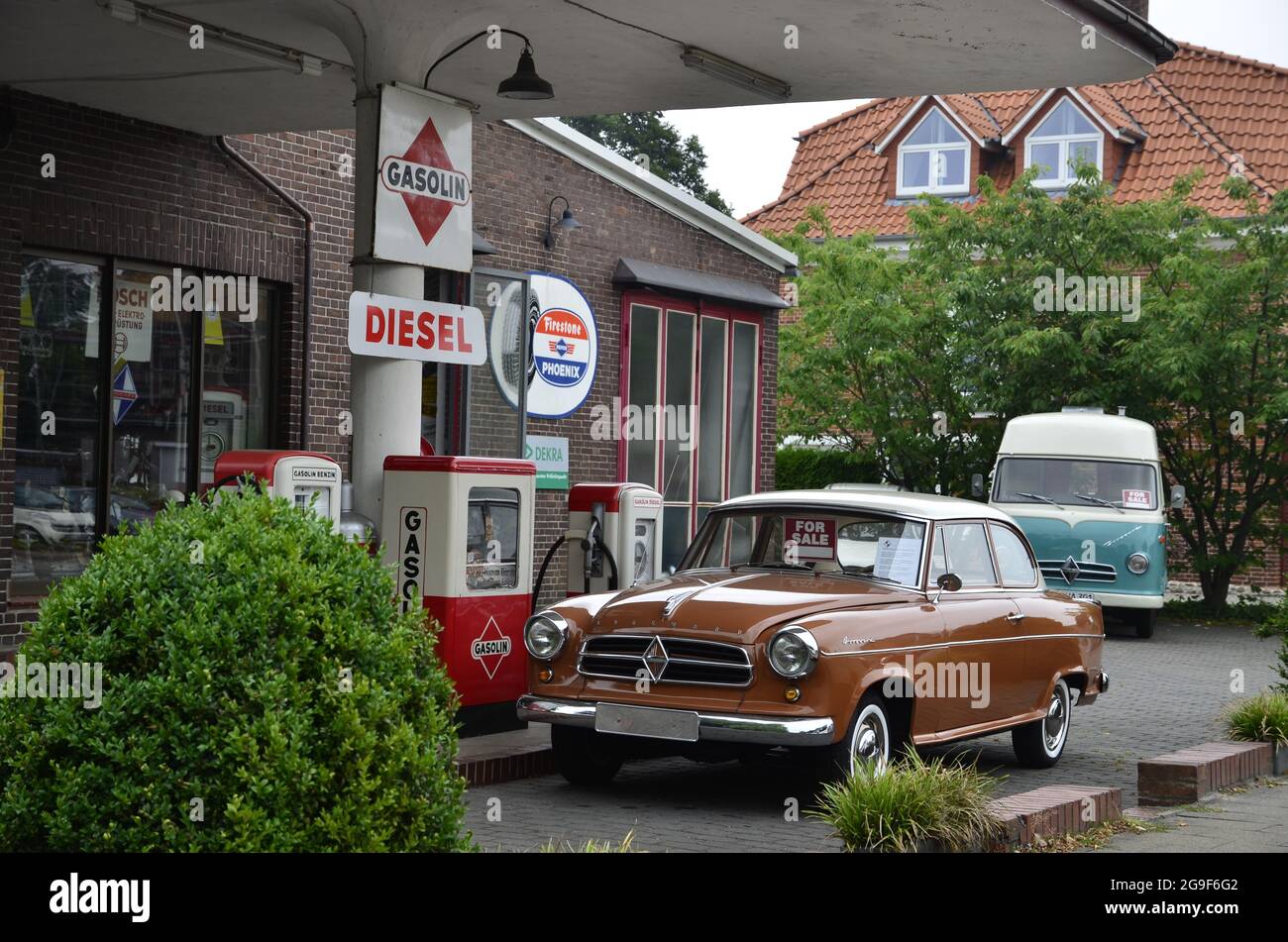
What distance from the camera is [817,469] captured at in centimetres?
2842

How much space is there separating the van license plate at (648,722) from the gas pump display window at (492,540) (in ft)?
5.26

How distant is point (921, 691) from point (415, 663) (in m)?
4.41

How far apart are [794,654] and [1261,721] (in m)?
4.10

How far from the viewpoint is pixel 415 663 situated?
5211mm

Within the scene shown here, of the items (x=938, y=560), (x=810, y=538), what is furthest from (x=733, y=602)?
(x=938, y=560)

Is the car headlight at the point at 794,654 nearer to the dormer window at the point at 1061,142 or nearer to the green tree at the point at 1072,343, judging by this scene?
the green tree at the point at 1072,343

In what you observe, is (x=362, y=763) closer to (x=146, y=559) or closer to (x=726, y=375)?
(x=146, y=559)

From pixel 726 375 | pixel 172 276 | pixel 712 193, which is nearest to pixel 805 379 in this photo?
pixel 726 375

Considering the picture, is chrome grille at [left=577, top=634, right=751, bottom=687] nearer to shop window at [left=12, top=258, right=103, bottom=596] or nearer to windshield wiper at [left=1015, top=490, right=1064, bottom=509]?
shop window at [left=12, top=258, right=103, bottom=596]

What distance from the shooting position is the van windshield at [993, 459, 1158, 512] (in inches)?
802

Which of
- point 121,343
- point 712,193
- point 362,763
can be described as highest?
point 712,193

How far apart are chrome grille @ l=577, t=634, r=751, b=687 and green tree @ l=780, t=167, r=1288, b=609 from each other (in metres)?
15.4

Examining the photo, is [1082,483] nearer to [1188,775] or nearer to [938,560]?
[938,560]

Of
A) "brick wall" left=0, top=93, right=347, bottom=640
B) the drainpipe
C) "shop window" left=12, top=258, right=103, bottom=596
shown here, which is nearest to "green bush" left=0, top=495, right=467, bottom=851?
Answer: "brick wall" left=0, top=93, right=347, bottom=640
